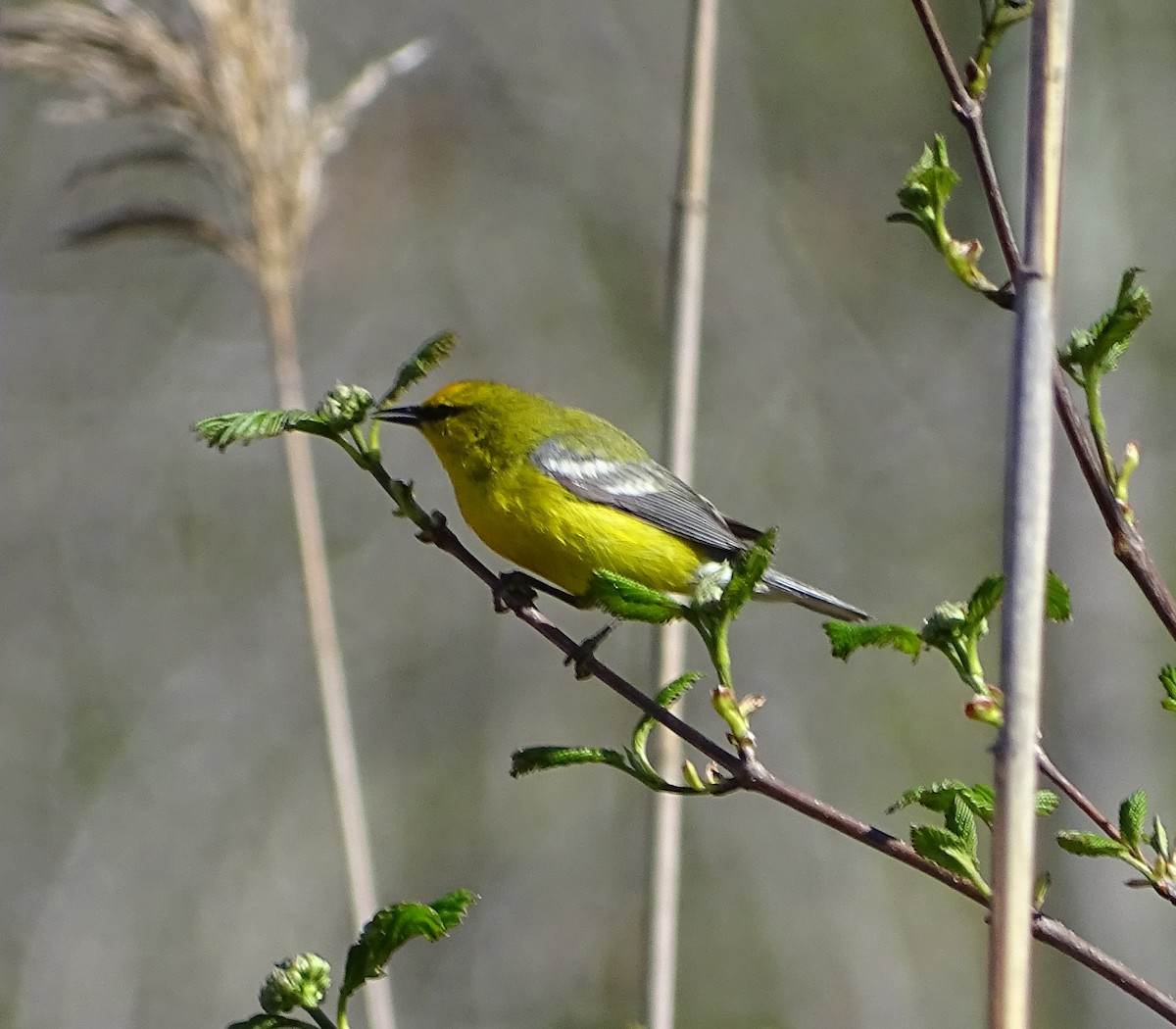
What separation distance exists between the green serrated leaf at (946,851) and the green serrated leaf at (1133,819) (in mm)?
181

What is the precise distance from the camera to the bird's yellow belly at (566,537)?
3088 mm

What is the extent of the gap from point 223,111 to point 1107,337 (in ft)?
8.48

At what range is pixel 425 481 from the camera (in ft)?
25.6

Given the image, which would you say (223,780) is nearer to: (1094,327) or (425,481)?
(425,481)

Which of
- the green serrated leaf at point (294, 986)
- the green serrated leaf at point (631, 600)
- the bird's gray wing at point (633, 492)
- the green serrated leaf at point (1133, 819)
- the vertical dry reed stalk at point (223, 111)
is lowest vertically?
the green serrated leaf at point (294, 986)

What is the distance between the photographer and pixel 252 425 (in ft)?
5.00

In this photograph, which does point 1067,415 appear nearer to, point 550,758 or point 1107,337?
point 1107,337

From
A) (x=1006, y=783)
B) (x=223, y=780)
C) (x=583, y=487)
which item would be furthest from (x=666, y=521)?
(x=223, y=780)

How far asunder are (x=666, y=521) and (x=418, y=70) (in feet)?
18.3

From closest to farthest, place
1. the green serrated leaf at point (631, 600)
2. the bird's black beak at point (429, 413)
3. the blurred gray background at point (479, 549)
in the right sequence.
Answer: the green serrated leaf at point (631, 600)
the bird's black beak at point (429, 413)
the blurred gray background at point (479, 549)

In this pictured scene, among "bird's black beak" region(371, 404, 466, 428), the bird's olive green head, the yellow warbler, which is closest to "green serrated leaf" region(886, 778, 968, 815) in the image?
the yellow warbler

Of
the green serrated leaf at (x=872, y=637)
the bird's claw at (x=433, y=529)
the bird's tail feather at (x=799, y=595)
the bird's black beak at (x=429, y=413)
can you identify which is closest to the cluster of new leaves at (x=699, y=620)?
the green serrated leaf at (x=872, y=637)

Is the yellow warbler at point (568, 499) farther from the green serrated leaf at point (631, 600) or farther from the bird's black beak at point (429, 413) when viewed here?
the green serrated leaf at point (631, 600)

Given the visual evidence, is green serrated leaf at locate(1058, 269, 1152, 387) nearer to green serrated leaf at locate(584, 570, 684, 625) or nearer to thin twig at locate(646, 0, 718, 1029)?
green serrated leaf at locate(584, 570, 684, 625)
